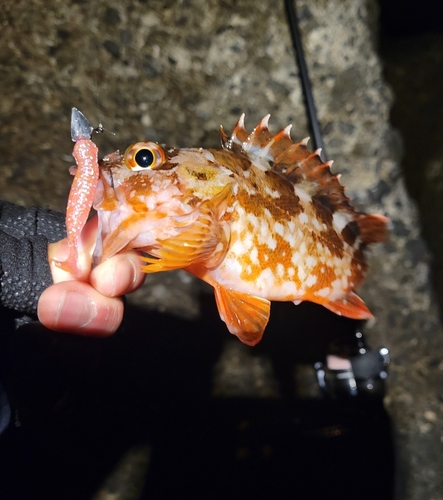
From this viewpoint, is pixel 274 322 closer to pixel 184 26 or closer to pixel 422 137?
pixel 184 26

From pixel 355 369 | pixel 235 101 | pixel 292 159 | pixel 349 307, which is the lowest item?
pixel 355 369

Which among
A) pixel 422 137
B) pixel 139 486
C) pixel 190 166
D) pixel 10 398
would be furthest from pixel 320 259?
pixel 422 137

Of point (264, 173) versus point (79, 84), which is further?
point (79, 84)

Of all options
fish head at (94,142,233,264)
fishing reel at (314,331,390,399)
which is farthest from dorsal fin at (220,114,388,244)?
fishing reel at (314,331,390,399)

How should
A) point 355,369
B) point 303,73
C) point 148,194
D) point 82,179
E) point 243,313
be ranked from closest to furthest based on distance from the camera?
point 82,179 → point 148,194 → point 243,313 → point 303,73 → point 355,369

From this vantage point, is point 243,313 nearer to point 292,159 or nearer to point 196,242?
point 196,242

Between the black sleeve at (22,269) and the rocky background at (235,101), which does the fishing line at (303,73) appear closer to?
the rocky background at (235,101)

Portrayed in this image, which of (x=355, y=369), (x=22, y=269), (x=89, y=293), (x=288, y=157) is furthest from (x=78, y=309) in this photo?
(x=355, y=369)
